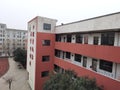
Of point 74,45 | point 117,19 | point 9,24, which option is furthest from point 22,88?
point 9,24

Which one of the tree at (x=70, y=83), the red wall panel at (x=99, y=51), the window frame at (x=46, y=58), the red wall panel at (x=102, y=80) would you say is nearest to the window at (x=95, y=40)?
the red wall panel at (x=99, y=51)

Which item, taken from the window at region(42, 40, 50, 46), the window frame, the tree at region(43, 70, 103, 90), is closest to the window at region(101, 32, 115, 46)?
the tree at region(43, 70, 103, 90)

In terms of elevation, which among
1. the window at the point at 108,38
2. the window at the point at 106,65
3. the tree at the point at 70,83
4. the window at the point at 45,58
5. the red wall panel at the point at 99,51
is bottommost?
the tree at the point at 70,83

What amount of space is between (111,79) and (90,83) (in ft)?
5.54

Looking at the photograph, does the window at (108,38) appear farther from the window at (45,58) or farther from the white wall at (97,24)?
the window at (45,58)

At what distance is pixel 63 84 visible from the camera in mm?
9906

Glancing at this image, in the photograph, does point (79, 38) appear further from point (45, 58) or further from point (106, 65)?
point (45, 58)

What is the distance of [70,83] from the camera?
9773mm

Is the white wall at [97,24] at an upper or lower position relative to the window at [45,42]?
upper

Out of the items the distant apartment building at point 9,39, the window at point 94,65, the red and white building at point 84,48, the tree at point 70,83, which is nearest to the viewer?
the tree at point 70,83

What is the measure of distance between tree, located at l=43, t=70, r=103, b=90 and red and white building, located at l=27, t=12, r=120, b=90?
4.52ft

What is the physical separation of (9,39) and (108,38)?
5259 cm

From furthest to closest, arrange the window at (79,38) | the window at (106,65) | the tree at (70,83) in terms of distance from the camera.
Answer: the window at (79,38) → the window at (106,65) → the tree at (70,83)

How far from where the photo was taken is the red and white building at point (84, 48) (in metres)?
9.51
